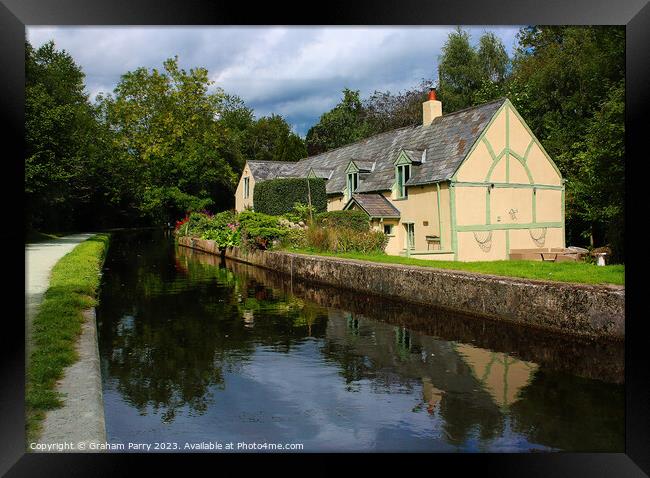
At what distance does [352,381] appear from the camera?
782 cm

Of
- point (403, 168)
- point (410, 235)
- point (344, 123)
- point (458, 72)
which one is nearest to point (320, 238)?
point (410, 235)

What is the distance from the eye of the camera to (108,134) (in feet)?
140

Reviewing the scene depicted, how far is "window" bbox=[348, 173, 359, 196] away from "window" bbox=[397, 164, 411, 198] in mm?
4385

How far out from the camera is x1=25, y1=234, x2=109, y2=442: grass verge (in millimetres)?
5363

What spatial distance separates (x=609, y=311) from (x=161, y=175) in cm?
3585

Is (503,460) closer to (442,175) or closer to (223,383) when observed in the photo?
(223,383)

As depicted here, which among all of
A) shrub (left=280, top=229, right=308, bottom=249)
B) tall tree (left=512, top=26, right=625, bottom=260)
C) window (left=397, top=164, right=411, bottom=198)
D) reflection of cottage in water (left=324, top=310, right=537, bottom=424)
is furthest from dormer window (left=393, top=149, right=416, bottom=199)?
reflection of cottage in water (left=324, top=310, right=537, bottom=424)

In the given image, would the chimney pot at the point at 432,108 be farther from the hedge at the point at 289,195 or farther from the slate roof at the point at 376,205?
the hedge at the point at 289,195

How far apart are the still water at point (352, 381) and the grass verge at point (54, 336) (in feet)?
2.31

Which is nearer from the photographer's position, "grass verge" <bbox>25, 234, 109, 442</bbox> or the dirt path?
"grass verge" <bbox>25, 234, 109, 442</bbox>

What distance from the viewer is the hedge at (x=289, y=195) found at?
3091 cm

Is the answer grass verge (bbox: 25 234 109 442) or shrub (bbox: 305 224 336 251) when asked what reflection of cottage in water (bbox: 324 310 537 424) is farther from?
shrub (bbox: 305 224 336 251)

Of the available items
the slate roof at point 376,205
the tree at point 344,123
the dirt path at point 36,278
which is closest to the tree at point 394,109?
the tree at point 344,123
